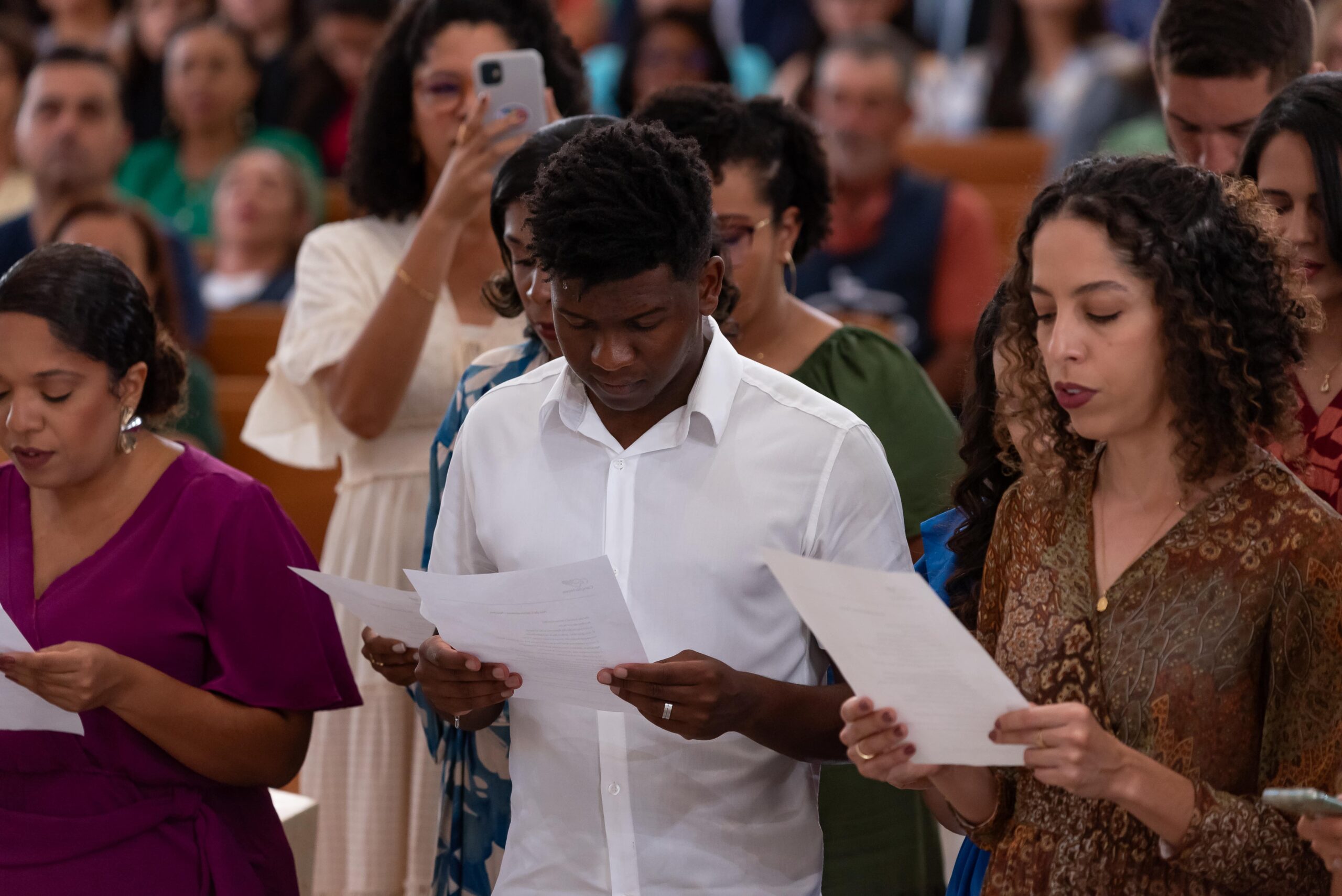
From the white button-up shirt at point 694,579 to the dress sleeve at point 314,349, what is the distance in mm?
1060

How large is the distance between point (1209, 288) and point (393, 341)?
1439 mm

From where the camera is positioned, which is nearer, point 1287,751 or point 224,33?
point 1287,751

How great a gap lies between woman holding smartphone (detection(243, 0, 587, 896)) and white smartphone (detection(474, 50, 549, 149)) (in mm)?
45

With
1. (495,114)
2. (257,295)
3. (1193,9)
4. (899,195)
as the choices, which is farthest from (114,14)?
(1193,9)

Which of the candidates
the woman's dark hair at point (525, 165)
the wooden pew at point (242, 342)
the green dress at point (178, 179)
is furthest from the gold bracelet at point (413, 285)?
the green dress at point (178, 179)

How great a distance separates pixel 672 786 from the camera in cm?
172

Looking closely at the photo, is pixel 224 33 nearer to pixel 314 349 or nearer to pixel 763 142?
pixel 314 349

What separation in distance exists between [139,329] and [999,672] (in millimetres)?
1242

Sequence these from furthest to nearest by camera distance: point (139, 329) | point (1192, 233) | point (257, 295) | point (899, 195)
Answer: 1. point (257, 295)
2. point (899, 195)
3. point (139, 329)
4. point (1192, 233)

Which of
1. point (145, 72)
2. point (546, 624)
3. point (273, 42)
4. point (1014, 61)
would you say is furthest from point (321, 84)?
point (546, 624)

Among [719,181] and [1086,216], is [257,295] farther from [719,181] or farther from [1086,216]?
[1086,216]

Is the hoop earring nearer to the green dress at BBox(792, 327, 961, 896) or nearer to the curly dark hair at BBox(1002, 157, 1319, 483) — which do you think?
the green dress at BBox(792, 327, 961, 896)

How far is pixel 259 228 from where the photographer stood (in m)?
5.15

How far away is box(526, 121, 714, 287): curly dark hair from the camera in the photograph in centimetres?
164
